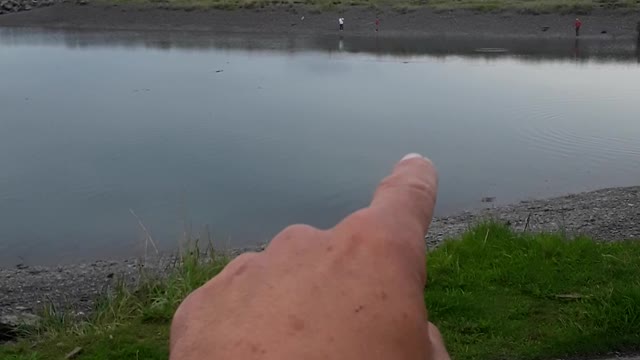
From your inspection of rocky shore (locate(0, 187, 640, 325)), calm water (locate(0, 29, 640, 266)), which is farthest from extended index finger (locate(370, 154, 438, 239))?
calm water (locate(0, 29, 640, 266))

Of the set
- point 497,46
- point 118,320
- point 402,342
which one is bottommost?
point 497,46

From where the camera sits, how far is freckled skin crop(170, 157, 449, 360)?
115 centimetres

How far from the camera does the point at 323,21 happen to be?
49469 mm

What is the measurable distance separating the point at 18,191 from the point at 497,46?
99.9 feet

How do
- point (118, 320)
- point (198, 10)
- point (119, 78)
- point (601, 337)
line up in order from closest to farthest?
point (601, 337), point (118, 320), point (119, 78), point (198, 10)

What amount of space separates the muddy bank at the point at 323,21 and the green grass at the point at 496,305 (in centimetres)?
3994

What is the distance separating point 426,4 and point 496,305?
1834 inches

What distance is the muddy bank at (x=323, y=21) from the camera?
4641 cm

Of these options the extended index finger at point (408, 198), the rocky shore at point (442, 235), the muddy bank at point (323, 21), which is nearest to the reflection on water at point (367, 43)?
the muddy bank at point (323, 21)

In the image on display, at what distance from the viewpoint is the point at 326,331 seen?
1.15m

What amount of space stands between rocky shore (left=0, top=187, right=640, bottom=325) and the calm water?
1.19 metres

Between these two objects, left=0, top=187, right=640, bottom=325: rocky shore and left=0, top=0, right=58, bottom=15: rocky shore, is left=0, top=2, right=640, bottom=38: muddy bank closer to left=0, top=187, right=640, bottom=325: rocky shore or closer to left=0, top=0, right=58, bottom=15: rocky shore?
left=0, top=0, right=58, bottom=15: rocky shore

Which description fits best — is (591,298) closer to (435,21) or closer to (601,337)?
(601,337)

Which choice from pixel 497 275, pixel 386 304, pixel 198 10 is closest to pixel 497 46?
pixel 198 10
